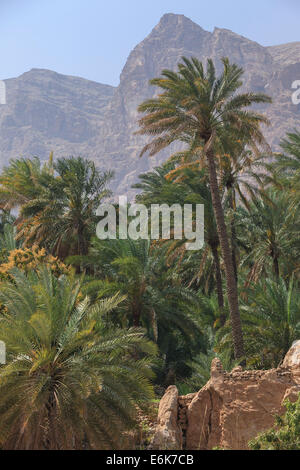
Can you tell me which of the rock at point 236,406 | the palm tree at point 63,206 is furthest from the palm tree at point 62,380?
the palm tree at point 63,206

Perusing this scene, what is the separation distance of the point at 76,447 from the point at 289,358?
4110 mm

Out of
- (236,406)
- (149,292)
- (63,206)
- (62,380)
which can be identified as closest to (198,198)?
(149,292)

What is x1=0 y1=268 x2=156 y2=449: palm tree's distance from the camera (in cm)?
874

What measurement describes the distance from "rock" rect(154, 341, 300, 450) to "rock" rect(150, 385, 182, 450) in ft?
0.19

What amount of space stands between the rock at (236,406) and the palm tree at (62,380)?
951 millimetres

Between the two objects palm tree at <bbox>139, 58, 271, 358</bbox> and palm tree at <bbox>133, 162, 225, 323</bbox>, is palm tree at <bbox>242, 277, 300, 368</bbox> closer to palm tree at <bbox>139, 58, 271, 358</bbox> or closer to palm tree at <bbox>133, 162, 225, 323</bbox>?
palm tree at <bbox>139, 58, 271, 358</bbox>

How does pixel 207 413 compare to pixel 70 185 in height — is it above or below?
below

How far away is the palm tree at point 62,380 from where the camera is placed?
28.7 ft

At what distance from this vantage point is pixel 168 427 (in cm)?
904

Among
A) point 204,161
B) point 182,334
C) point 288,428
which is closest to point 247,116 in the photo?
point 204,161

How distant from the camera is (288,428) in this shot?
7992 mm

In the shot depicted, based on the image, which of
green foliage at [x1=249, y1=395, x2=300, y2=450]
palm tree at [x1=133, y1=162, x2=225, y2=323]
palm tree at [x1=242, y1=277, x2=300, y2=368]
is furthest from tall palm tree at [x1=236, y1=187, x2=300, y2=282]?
green foliage at [x1=249, y1=395, x2=300, y2=450]

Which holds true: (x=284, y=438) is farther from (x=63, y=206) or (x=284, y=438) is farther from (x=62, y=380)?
(x=63, y=206)
